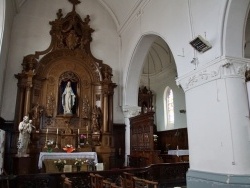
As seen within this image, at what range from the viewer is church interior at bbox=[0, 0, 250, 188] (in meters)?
6.13

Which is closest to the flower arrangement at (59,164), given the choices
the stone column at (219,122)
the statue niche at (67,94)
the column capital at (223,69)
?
the statue niche at (67,94)

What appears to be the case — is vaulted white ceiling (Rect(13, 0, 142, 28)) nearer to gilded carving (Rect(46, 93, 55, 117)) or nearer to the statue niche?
the statue niche

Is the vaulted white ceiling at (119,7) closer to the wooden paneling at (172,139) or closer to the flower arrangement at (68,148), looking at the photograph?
the flower arrangement at (68,148)

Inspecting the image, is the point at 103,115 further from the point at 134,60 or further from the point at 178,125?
the point at 178,125

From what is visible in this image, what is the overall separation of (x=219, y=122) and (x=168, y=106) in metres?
10.3

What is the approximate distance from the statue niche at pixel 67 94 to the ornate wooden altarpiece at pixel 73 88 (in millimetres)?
46

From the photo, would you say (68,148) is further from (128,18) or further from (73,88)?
(128,18)

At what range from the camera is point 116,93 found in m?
12.5

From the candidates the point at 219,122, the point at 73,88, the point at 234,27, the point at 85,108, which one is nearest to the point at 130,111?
the point at 85,108

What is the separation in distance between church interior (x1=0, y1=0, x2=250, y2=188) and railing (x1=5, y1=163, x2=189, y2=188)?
0.09ft

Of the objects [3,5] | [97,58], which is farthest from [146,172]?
[3,5]

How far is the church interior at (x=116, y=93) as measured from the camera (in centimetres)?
613

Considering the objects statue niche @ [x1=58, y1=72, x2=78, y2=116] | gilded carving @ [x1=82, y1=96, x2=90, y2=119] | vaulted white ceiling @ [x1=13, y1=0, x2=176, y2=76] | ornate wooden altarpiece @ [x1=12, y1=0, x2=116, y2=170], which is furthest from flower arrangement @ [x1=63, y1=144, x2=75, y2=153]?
vaulted white ceiling @ [x1=13, y1=0, x2=176, y2=76]

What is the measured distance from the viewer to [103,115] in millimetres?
11555
